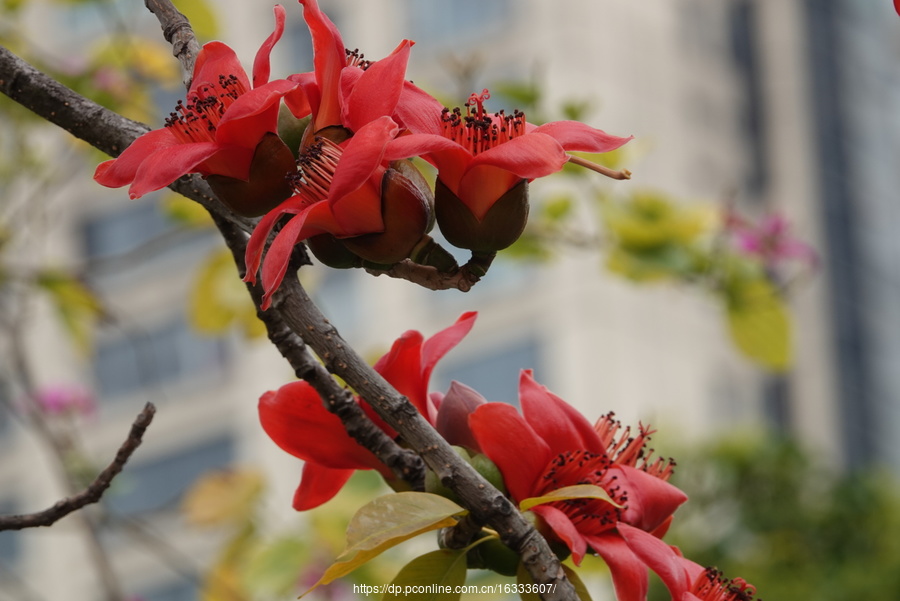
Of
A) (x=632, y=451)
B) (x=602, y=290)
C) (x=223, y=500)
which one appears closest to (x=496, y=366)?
(x=602, y=290)

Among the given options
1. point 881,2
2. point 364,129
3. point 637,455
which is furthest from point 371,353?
point 881,2

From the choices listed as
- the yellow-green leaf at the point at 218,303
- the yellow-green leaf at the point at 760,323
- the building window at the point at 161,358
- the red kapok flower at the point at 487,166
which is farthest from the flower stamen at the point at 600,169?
the building window at the point at 161,358

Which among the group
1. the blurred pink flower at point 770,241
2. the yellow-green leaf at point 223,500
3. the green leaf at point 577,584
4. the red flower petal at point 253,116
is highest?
the blurred pink flower at point 770,241

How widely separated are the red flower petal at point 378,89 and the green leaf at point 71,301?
1.67 meters

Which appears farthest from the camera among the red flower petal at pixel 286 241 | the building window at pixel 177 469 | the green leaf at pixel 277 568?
the building window at pixel 177 469

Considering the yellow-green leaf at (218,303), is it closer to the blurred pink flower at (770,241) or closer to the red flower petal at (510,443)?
the blurred pink flower at (770,241)

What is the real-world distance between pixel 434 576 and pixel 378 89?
0.29 m

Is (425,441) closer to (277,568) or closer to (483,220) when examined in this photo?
(483,220)

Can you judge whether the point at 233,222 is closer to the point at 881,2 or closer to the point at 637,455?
the point at 637,455

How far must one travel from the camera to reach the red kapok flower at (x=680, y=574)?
74cm

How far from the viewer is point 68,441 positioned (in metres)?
2.73

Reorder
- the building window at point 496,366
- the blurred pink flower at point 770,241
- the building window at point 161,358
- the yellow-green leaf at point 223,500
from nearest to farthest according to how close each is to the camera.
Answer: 1. the yellow-green leaf at point 223,500
2. the blurred pink flower at point 770,241
3. the building window at point 496,366
4. the building window at point 161,358

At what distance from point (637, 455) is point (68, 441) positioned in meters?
2.09

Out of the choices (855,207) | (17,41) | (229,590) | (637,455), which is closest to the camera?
(637,455)
